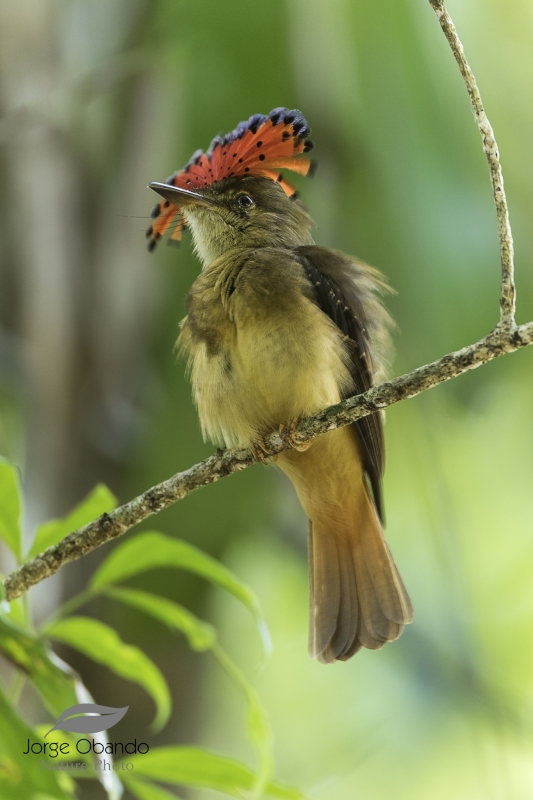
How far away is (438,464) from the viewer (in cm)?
292

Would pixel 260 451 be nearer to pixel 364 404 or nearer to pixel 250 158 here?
pixel 364 404

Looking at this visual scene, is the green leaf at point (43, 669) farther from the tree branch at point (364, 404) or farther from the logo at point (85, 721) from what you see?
the tree branch at point (364, 404)

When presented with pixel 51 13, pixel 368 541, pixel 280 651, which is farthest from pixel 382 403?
pixel 280 651

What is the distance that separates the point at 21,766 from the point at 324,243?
7.77 feet

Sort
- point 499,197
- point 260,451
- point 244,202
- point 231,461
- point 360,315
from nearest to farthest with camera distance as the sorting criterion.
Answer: point 499,197
point 231,461
point 260,451
point 360,315
point 244,202

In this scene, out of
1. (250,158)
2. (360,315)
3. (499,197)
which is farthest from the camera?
(250,158)

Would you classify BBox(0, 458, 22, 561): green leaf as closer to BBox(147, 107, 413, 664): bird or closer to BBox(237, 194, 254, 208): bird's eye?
BBox(147, 107, 413, 664): bird

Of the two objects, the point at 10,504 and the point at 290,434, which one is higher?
the point at 290,434

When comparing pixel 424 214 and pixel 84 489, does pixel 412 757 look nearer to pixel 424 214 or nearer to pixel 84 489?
pixel 84 489

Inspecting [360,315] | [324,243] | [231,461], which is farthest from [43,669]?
[324,243]

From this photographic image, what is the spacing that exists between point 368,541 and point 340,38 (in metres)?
1.70

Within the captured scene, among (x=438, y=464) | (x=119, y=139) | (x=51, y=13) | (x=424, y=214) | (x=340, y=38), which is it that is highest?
(x=51, y=13)

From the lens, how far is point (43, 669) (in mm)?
1542

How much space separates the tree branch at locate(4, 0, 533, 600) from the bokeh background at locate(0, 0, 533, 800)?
108 cm
